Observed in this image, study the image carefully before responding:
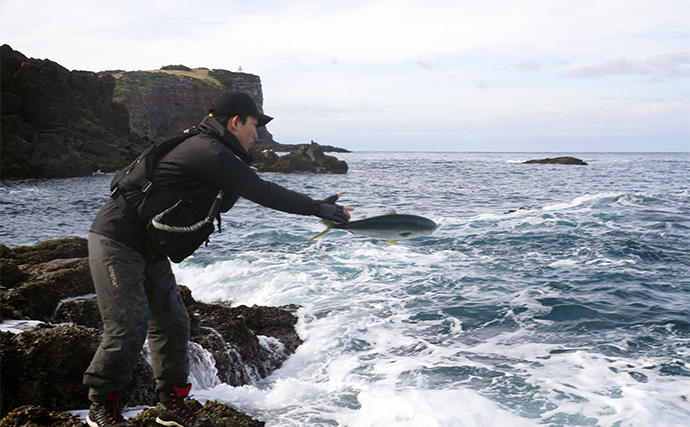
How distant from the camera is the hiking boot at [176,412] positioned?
397cm

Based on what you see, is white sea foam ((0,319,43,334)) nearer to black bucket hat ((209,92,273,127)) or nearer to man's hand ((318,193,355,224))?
black bucket hat ((209,92,273,127))

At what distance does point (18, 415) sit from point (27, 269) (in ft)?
16.7

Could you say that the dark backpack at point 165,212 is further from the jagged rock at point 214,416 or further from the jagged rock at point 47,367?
the jagged rock at point 47,367

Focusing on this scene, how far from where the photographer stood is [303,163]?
59000 millimetres

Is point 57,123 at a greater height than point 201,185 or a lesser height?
greater

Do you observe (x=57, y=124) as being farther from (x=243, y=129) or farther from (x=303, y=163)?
(x=243, y=129)

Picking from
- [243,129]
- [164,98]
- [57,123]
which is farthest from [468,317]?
[164,98]

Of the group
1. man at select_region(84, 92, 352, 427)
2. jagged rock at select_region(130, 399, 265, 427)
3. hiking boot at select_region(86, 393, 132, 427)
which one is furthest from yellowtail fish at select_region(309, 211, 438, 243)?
hiking boot at select_region(86, 393, 132, 427)

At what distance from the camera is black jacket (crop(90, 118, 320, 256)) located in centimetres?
353

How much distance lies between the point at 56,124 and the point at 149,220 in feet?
171

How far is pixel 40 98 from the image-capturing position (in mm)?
47750

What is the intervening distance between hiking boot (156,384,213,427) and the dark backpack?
44.8 inches

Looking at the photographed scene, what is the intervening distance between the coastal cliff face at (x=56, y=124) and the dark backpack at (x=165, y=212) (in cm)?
4188

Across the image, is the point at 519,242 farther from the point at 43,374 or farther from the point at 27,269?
the point at 43,374
